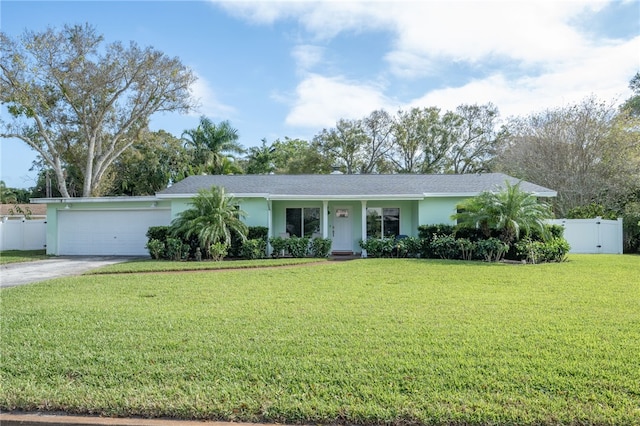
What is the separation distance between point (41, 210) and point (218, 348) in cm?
4141

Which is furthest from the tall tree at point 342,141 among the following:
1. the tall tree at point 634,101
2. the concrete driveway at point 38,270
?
the concrete driveway at point 38,270

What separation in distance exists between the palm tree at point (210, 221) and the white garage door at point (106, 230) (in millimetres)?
2886

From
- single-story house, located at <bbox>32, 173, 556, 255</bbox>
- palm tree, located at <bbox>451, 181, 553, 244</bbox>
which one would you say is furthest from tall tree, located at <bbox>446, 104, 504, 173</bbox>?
palm tree, located at <bbox>451, 181, 553, 244</bbox>

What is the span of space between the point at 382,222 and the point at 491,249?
4.88 meters

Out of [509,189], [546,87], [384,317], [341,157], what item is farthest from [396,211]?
[341,157]

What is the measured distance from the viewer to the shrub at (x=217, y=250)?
46.1 feet

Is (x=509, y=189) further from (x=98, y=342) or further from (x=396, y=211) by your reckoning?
(x=98, y=342)

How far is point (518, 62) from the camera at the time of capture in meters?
15.6

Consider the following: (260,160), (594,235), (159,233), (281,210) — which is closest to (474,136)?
(594,235)

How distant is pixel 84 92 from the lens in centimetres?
2380

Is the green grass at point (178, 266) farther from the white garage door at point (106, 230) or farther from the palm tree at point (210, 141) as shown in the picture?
the palm tree at point (210, 141)

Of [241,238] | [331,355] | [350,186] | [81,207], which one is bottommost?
[331,355]

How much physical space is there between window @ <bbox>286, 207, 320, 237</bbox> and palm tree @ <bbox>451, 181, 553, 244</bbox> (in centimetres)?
641

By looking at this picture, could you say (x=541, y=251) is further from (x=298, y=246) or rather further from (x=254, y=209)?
(x=254, y=209)
